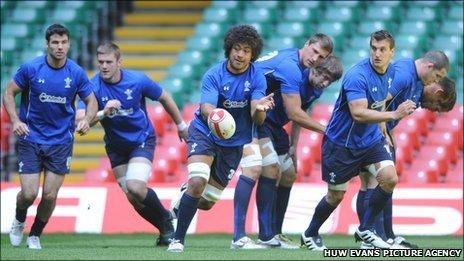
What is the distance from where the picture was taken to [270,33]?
74.5 feet

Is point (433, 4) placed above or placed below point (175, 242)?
above

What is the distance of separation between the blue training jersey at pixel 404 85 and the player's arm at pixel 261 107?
1.34 m

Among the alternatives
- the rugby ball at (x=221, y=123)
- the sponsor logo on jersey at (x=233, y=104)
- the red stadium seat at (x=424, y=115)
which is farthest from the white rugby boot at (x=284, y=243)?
the red stadium seat at (x=424, y=115)

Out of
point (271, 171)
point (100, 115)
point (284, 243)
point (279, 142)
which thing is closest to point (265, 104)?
point (271, 171)

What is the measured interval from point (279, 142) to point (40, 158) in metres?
2.44

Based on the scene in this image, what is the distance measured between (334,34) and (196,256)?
421 inches

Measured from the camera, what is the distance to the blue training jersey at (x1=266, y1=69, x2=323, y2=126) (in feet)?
46.0

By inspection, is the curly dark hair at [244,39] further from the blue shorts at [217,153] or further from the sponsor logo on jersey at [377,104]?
the sponsor logo on jersey at [377,104]

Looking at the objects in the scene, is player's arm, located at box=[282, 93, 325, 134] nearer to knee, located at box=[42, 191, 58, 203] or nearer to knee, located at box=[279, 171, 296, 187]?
knee, located at box=[279, 171, 296, 187]

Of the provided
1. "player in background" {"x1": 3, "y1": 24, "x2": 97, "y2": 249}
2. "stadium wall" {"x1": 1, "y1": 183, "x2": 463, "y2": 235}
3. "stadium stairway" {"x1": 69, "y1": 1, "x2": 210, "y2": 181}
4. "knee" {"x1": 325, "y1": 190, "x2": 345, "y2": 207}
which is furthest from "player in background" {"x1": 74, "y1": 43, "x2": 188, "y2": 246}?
"stadium stairway" {"x1": 69, "y1": 1, "x2": 210, "y2": 181}

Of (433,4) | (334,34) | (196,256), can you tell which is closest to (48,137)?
(196,256)

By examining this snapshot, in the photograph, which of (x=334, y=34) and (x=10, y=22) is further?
(x=10, y=22)

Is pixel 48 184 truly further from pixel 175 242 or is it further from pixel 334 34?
pixel 334 34

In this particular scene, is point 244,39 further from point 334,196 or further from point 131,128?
point 131,128
